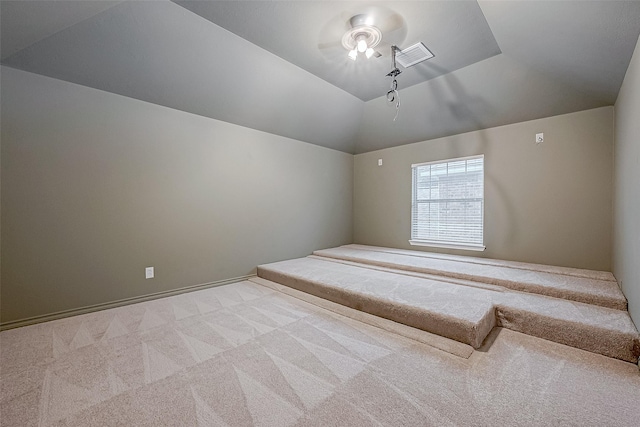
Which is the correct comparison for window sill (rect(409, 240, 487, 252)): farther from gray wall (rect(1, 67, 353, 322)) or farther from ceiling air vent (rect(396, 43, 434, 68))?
ceiling air vent (rect(396, 43, 434, 68))

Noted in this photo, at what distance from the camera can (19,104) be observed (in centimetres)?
236

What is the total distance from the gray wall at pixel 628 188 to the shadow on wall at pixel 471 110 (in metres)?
1.02

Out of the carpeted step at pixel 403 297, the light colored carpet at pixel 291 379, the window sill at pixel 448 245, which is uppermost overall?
the window sill at pixel 448 245

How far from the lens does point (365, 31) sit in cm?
242

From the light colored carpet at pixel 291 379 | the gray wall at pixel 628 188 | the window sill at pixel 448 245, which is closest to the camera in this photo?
the light colored carpet at pixel 291 379

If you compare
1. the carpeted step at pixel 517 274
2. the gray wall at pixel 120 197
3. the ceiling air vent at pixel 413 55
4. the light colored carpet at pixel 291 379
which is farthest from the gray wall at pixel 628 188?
the gray wall at pixel 120 197

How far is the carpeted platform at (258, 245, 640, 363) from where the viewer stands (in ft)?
6.44

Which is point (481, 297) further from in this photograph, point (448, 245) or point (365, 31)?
point (365, 31)

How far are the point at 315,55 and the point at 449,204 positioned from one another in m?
3.04

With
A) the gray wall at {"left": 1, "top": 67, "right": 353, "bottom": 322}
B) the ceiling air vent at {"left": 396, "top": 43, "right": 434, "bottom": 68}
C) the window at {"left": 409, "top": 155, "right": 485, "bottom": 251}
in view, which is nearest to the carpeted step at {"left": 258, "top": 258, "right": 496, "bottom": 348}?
the gray wall at {"left": 1, "top": 67, "right": 353, "bottom": 322}

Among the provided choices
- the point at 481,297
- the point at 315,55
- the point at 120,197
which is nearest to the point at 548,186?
the point at 481,297

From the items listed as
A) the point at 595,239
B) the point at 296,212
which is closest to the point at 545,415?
the point at 595,239

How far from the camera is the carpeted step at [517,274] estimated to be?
93.4 inches

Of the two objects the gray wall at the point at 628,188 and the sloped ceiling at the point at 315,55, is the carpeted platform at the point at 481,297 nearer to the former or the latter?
the gray wall at the point at 628,188
